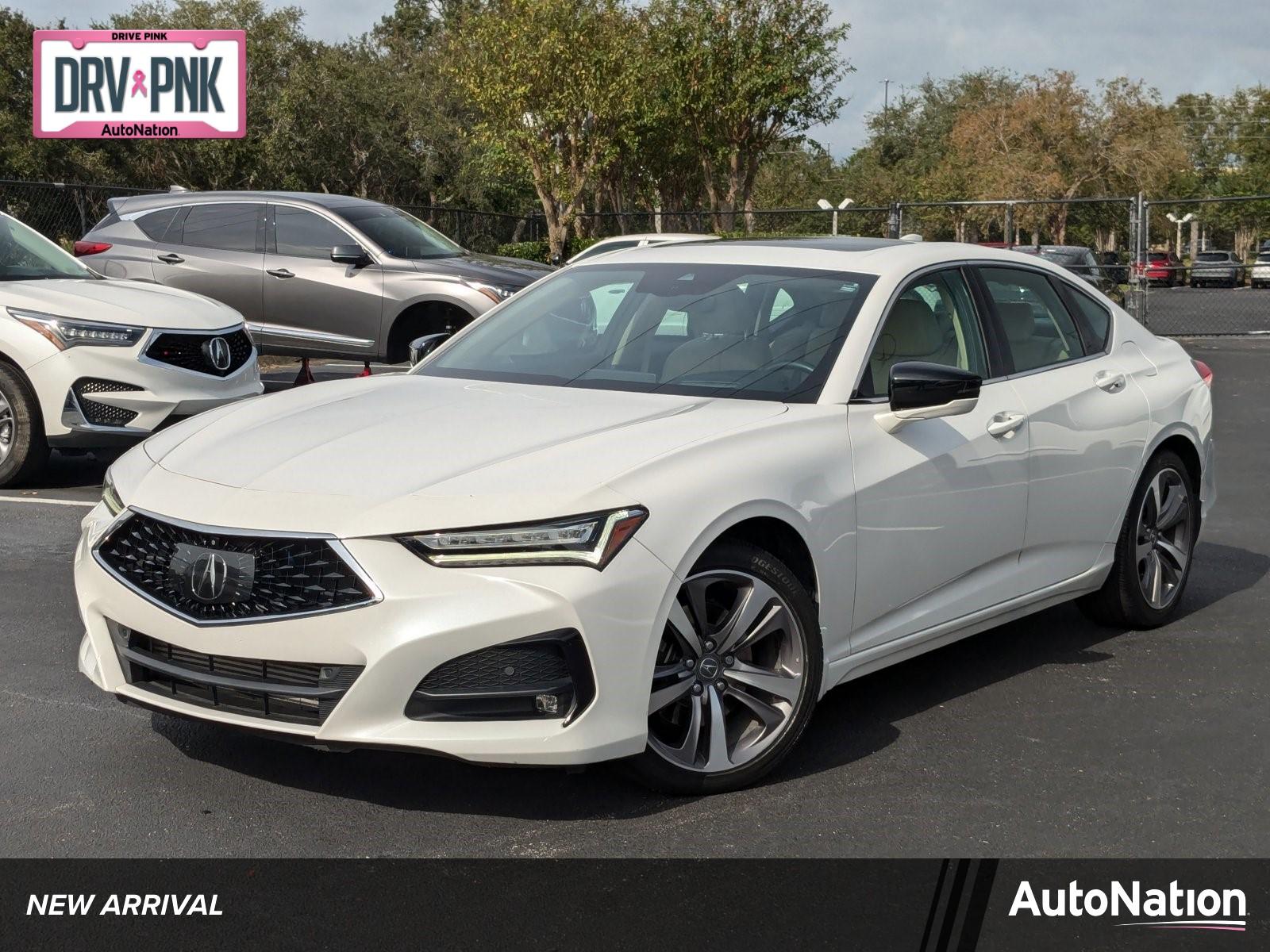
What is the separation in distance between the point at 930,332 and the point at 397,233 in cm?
997

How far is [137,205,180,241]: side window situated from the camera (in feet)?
48.7

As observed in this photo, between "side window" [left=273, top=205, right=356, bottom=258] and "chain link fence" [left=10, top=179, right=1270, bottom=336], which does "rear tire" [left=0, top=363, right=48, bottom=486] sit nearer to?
"side window" [left=273, top=205, right=356, bottom=258]

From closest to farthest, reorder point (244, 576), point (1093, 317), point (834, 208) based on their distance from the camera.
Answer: point (244, 576)
point (1093, 317)
point (834, 208)

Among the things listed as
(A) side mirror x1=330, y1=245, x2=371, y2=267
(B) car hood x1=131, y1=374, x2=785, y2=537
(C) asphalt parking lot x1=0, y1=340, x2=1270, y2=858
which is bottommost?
(C) asphalt parking lot x1=0, y1=340, x2=1270, y2=858

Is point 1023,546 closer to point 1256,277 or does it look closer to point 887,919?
point 887,919

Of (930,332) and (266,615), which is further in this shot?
(930,332)

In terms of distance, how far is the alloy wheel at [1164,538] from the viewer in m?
6.30

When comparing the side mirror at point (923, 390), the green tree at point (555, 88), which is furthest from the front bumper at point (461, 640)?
the green tree at point (555, 88)

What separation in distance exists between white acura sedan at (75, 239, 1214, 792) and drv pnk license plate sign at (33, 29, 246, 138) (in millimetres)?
27534

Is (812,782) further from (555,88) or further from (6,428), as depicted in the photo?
(555,88)

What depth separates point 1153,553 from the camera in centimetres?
636

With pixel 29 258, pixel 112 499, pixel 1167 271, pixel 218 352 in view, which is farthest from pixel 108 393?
pixel 1167 271

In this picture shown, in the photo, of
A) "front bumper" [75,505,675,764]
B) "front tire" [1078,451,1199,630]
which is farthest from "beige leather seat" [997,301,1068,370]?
"front bumper" [75,505,675,764]

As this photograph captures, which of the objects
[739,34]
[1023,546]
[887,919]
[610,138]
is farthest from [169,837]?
[739,34]
